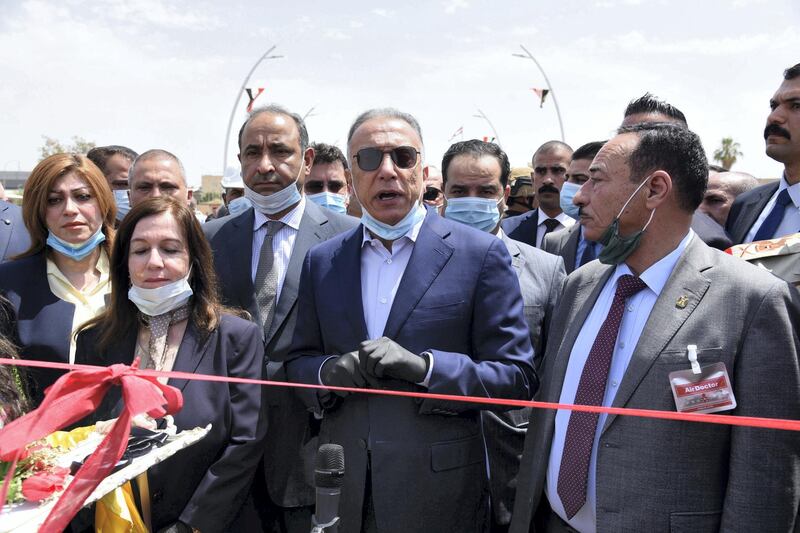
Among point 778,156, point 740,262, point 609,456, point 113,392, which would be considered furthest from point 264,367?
point 778,156

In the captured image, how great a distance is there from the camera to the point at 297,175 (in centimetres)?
411

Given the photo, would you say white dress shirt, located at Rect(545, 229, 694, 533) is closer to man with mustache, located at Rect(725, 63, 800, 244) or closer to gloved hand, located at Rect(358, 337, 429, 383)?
gloved hand, located at Rect(358, 337, 429, 383)

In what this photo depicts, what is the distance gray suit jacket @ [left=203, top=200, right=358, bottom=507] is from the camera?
3.34 meters

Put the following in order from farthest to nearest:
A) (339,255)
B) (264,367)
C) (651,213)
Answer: (264,367) < (339,255) < (651,213)

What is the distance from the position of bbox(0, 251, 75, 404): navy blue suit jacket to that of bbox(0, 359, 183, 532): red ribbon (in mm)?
1044

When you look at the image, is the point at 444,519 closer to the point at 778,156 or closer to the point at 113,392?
the point at 113,392

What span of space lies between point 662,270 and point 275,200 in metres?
2.19

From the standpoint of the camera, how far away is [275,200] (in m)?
3.93

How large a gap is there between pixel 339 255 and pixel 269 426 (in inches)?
37.5

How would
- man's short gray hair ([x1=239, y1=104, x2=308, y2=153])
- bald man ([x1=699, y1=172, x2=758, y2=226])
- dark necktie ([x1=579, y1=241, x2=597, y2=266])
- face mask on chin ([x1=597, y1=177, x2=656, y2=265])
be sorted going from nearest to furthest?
face mask on chin ([x1=597, y1=177, x2=656, y2=265])
man's short gray hair ([x1=239, y1=104, x2=308, y2=153])
dark necktie ([x1=579, y1=241, x2=597, y2=266])
bald man ([x1=699, y1=172, x2=758, y2=226])

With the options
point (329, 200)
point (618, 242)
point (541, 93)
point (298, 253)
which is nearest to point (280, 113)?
point (298, 253)

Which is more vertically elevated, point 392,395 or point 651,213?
point 651,213

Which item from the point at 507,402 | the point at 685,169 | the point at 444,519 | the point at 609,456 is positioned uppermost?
the point at 685,169

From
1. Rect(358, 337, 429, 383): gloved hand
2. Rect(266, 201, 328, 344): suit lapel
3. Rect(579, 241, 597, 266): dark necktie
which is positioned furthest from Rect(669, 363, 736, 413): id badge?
Rect(579, 241, 597, 266): dark necktie
